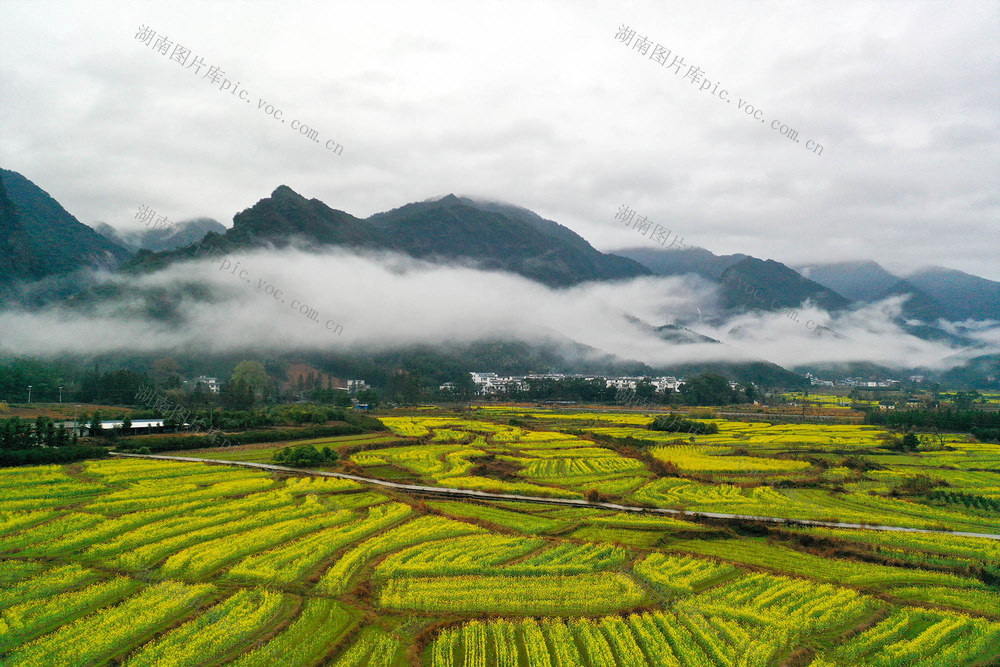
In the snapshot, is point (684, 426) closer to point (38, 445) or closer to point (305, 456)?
point (305, 456)

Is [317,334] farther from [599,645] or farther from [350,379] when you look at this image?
[599,645]

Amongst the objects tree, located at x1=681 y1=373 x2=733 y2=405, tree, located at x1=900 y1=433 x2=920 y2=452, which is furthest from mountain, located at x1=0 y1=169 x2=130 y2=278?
tree, located at x1=900 y1=433 x2=920 y2=452

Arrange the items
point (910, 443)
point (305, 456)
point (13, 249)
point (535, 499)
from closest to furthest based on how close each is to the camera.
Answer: point (535, 499) < point (305, 456) < point (910, 443) < point (13, 249)

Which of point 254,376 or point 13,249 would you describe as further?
point 13,249

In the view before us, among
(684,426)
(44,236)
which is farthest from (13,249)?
(684,426)

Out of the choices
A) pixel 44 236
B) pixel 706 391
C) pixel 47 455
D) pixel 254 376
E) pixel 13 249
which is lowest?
pixel 47 455

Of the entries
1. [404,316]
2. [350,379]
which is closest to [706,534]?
[350,379]

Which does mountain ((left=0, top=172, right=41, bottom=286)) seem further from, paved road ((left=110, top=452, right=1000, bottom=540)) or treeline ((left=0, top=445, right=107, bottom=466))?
paved road ((left=110, top=452, right=1000, bottom=540))
